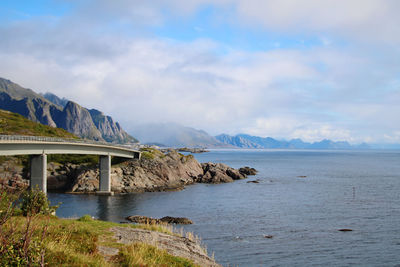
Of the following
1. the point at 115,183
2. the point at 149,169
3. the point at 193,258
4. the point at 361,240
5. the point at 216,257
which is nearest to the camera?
the point at 193,258

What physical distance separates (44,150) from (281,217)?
4692 centimetres

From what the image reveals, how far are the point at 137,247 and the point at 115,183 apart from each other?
223 ft

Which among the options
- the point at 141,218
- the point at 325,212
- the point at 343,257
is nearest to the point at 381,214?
the point at 325,212

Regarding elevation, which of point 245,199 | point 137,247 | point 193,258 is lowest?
point 245,199

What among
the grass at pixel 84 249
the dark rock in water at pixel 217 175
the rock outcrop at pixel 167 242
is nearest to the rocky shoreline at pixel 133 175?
the dark rock in water at pixel 217 175

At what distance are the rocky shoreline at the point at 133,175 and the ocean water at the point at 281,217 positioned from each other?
764cm

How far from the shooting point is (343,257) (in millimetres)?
33656

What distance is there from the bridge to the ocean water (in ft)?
22.8

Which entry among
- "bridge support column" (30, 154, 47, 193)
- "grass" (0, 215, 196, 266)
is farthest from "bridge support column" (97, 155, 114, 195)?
"grass" (0, 215, 196, 266)

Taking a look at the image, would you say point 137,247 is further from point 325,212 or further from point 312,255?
point 325,212

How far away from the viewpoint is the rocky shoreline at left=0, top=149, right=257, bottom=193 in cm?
7962

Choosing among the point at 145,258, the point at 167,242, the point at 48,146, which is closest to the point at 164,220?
the point at 167,242

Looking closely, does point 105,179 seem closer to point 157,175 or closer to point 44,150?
point 157,175

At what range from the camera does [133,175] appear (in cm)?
8681
